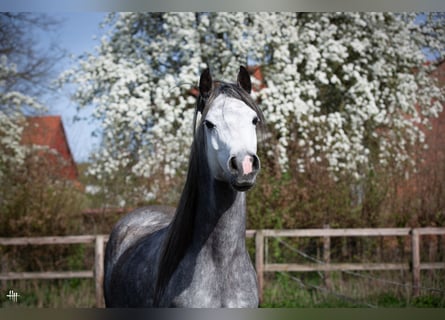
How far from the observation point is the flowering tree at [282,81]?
6.47m

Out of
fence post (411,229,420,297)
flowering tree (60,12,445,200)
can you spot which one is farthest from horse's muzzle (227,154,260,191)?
flowering tree (60,12,445,200)

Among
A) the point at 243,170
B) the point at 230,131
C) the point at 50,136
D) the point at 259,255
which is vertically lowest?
the point at 259,255

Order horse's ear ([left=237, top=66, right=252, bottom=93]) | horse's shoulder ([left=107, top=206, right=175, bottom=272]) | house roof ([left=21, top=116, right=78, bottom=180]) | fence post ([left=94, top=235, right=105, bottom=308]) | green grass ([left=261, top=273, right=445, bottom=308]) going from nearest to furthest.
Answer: horse's ear ([left=237, top=66, right=252, bottom=93]) < horse's shoulder ([left=107, top=206, right=175, bottom=272]) < green grass ([left=261, top=273, right=445, bottom=308]) < fence post ([left=94, top=235, right=105, bottom=308]) < house roof ([left=21, top=116, right=78, bottom=180])

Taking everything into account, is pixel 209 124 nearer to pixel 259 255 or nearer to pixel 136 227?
pixel 136 227

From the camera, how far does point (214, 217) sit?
2062mm

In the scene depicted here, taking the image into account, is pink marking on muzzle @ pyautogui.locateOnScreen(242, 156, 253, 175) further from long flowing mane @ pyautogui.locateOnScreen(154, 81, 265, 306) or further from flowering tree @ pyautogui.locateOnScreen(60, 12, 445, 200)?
flowering tree @ pyautogui.locateOnScreen(60, 12, 445, 200)

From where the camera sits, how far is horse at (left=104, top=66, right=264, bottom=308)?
1.99 m

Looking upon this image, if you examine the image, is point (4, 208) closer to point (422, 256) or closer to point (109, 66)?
point (109, 66)

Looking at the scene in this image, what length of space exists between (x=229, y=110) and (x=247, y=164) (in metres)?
0.29

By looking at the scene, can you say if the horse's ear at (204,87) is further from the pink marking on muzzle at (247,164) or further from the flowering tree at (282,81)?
the flowering tree at (282,81)

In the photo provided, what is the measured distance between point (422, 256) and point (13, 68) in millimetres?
4860

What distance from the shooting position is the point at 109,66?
22.3ft

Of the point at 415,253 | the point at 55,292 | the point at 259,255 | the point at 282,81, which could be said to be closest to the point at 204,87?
the point at 259,255

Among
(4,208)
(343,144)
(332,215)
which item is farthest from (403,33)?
(4,208)
